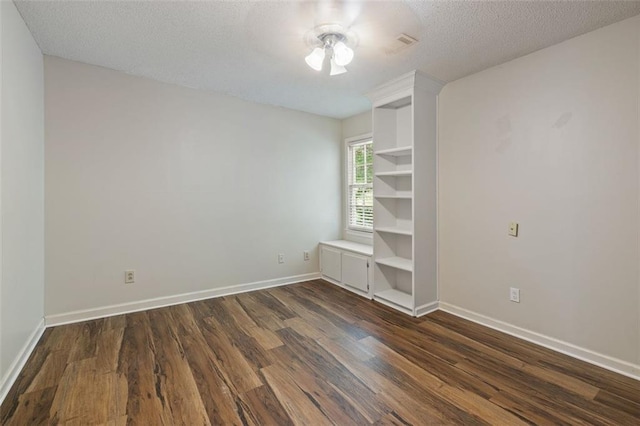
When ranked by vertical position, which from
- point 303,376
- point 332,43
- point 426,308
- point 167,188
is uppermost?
point 332,43

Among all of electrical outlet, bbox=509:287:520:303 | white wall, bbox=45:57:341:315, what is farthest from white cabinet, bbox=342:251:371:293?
electrical outlet, bbox=509:287:520:303

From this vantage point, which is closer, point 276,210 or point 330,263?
point 276,210

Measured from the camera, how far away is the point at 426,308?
3.17 metres

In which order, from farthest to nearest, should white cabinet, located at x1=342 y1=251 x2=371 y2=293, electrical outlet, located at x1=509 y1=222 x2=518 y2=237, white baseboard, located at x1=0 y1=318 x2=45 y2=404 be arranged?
white cabinet, located at x1=342 y1=251 x2=371 y2=293
electrical outlet, located at x1=509 y1=222 x2=518 y2=237
white baseboard, located at x1=0 y1=318 x2=45 y2=404

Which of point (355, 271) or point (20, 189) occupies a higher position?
point (20, 189)

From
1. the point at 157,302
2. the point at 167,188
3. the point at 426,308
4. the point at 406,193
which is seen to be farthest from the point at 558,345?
the point at 167,188

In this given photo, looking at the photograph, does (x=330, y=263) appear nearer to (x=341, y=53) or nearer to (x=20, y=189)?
(x=341, y=53)

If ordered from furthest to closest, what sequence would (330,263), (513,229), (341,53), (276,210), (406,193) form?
(330,263)
(276,210)
(406,193)
(513,229)
(341,53)

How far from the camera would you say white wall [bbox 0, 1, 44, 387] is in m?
1.87

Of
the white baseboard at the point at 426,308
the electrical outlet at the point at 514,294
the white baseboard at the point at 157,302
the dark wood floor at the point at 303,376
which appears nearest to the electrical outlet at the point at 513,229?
the electrical outlet at the point at 514,294

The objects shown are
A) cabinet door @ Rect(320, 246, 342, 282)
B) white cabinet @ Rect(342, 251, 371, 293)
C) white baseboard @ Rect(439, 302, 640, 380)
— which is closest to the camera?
white baseboard @ Rect(439, 302, 640, 380)

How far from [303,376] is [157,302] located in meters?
2.06

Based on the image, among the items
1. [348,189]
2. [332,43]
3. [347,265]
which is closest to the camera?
[332,43]

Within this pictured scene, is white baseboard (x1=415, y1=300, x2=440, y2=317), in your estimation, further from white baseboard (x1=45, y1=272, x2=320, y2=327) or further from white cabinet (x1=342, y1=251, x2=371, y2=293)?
white baseboard (x1=45, y1=272, x2=320, y2=327)
